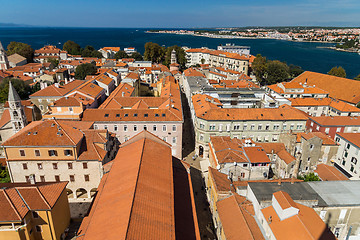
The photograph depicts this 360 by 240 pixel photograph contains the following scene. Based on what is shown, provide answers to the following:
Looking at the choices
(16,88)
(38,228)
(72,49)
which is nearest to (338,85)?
(38,228)

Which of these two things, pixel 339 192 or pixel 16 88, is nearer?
pixel 339 192

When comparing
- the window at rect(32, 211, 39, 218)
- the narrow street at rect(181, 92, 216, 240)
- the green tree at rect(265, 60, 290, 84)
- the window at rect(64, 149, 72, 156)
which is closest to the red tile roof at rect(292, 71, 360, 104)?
the green tree at rect(265, 60, 290, 84)

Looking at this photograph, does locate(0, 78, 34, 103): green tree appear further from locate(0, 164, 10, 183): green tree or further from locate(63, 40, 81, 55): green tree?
locate(63, 40, 81, 55): green tree

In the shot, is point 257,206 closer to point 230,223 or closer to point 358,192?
point 230,223

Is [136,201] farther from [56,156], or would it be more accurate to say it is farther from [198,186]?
[198,186]

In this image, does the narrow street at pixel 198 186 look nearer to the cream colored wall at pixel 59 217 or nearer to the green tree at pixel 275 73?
the cream colored wall at pixel 59 217

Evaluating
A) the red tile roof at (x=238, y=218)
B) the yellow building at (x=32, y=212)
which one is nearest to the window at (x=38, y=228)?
the yellow building at (x=32, y=212)
